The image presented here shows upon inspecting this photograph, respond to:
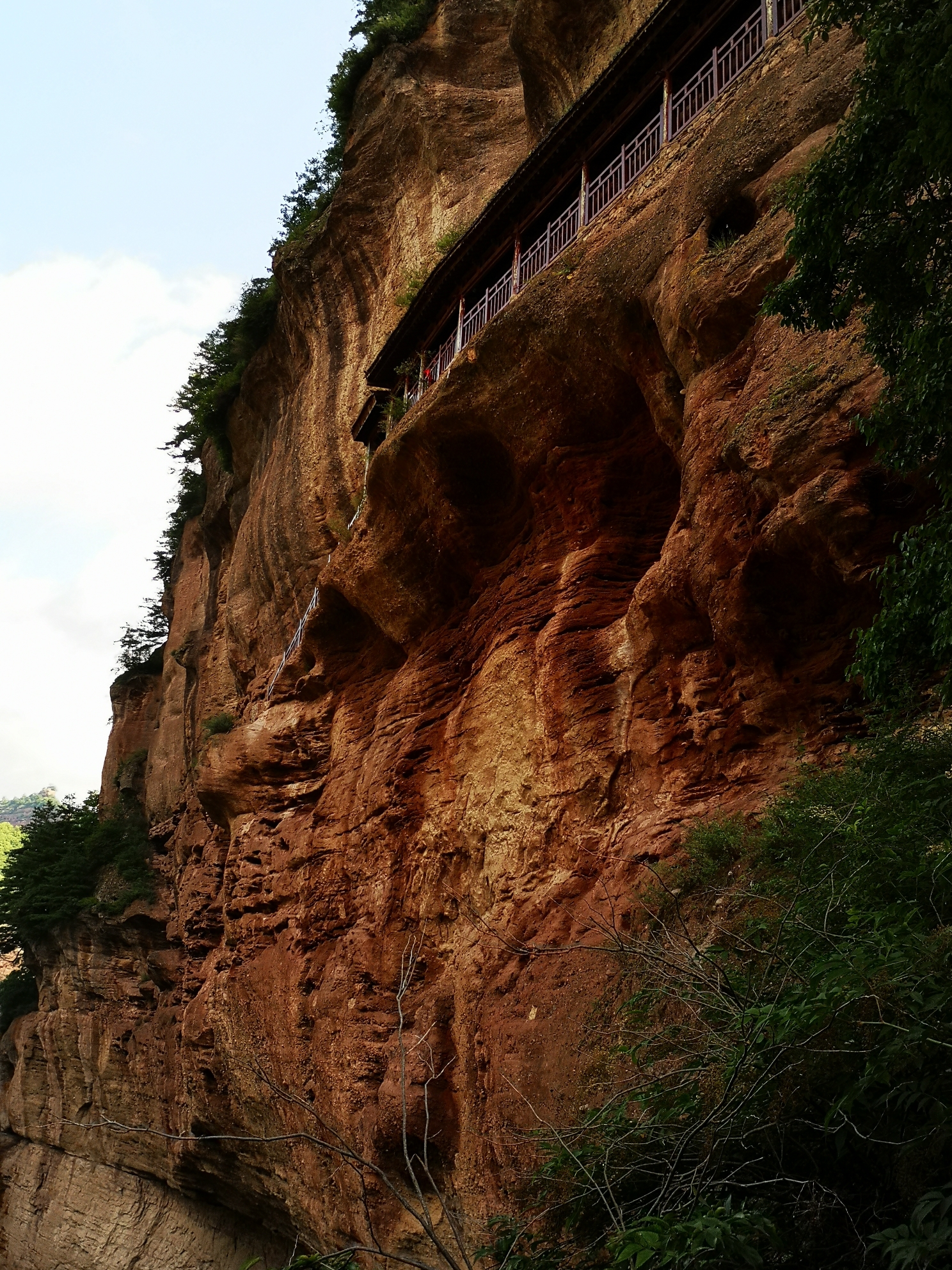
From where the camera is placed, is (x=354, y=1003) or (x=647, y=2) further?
(x=647, y=2)

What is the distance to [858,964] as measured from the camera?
4.68m

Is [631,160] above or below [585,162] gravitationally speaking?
below

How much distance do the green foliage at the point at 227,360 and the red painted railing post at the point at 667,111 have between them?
12.5 metres

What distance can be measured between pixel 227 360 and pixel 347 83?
23.3 feet

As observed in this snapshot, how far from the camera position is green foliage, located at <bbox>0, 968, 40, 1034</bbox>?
30094 millimetres

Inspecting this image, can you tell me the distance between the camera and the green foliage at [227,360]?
23.8m

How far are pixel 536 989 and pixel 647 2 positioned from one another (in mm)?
13330

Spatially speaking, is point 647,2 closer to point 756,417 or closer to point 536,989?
point 756,417

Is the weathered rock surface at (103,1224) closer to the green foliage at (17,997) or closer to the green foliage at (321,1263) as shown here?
the green foliage at (17,997)

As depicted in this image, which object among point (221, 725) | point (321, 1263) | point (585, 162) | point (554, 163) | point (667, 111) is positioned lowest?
point (321, 1263)

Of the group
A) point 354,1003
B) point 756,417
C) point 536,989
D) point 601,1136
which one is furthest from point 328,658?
point 601,1136

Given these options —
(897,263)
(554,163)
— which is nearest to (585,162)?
(554,163)

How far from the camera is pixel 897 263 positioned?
21.5ft

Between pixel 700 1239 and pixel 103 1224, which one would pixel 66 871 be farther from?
pixel 700 1239
